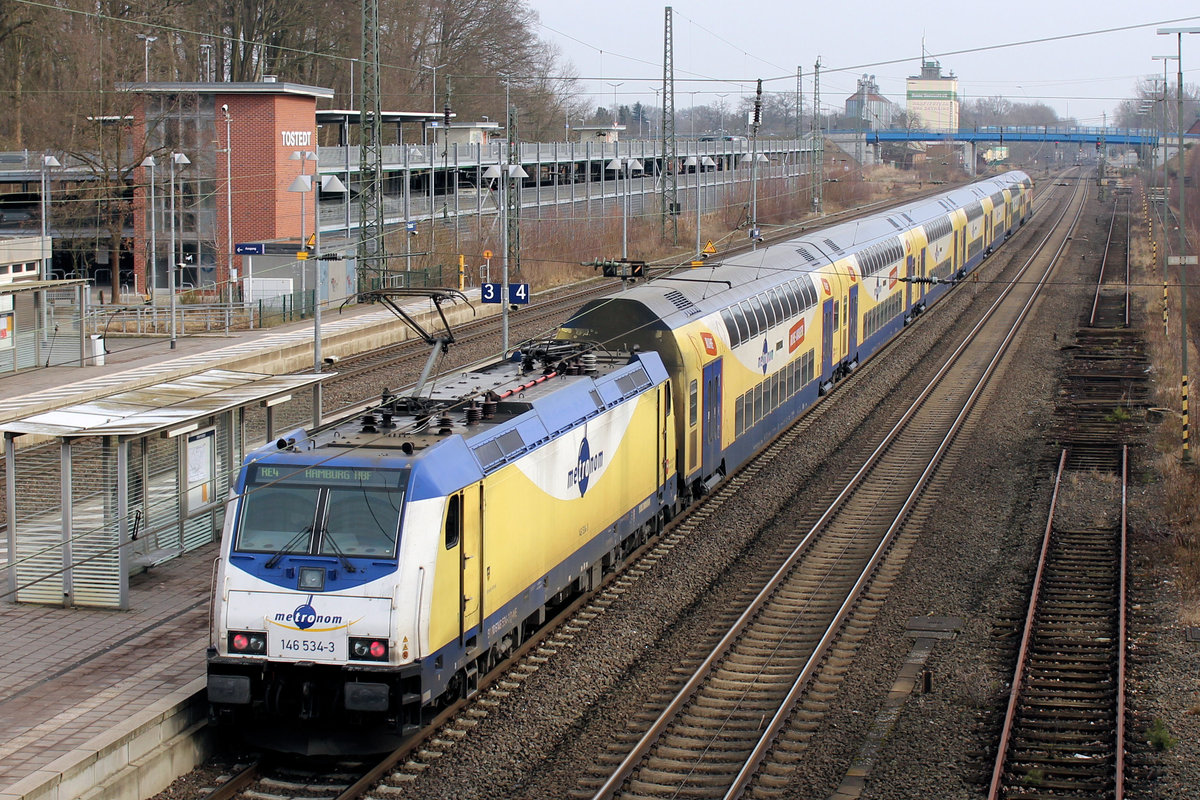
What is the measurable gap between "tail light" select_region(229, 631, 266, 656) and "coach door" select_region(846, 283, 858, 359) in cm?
2226

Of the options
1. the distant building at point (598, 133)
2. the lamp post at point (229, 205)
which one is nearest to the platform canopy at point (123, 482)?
the lamp post at point (229, 205)

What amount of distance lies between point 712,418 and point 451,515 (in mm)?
9449

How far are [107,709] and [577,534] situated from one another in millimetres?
5422

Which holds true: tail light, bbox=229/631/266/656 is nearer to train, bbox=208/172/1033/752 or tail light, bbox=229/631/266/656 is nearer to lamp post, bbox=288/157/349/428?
train, bbox=208/172/1033/752

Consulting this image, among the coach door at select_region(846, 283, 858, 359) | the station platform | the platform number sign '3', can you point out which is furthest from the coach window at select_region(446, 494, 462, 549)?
the coach door at select_region(846, 283, 858, 359)

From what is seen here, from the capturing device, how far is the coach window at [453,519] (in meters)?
11.1

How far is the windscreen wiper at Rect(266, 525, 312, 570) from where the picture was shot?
10.9 meters

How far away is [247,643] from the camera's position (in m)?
10.8

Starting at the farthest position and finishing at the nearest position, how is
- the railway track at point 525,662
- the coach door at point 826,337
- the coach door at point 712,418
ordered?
the coach door at point 826,337, the coach door at point 712,418, the railway track at point 525,662

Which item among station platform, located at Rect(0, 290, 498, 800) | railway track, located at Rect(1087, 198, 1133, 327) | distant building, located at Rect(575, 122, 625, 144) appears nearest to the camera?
station platform, located at Rect(0, 290, 498, 800)

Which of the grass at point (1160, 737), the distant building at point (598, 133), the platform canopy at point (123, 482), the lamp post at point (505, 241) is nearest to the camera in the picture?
the grass at point (1160, 737)

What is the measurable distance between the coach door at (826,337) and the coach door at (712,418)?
8.46 meters

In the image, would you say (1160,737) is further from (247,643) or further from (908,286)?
(908,286)

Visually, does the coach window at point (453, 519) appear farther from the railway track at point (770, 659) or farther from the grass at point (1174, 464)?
the grass at point (1174, 464)
